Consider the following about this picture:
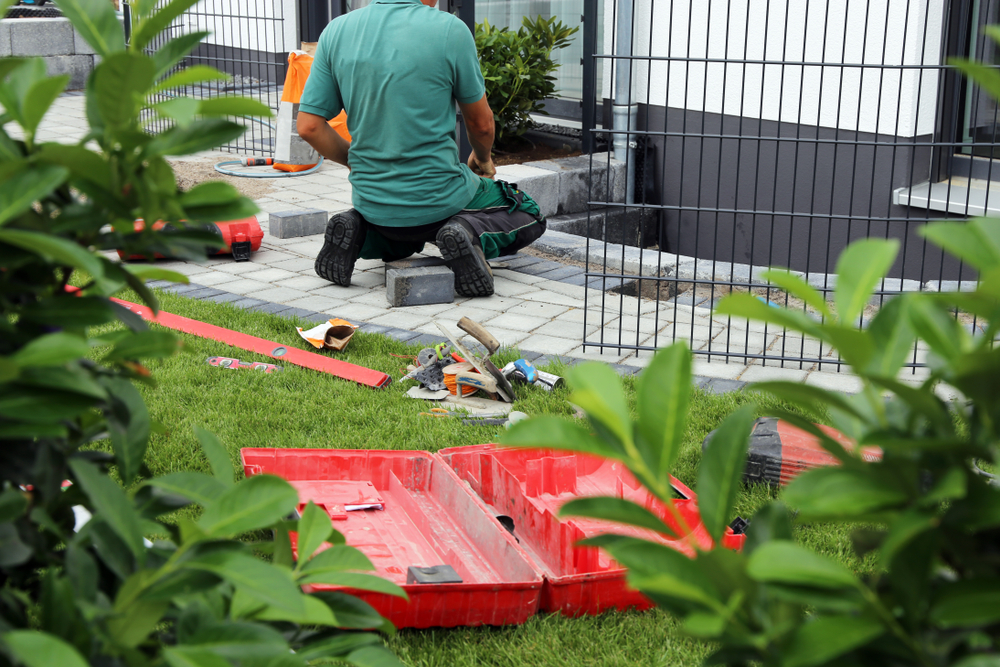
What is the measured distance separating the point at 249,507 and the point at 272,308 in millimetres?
4338

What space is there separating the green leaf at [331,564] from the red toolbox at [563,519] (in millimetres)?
1441

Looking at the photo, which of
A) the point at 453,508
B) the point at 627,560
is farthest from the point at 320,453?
the point at 627,560

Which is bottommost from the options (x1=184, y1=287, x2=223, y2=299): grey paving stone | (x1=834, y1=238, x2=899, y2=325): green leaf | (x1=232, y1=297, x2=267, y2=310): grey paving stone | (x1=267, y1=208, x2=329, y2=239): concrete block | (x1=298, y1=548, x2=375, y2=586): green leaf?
(x1=232, y1=297, x2=267, y2=310): grey paving stone

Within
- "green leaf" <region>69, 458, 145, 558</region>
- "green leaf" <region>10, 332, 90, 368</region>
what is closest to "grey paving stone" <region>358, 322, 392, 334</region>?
"green leaf" <region>69, 458, 145, 558</region>

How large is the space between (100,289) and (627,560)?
545mm

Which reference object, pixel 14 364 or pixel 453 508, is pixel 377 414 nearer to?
pixel 453 508

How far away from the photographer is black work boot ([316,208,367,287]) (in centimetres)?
526

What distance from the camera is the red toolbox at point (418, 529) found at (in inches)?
89.8

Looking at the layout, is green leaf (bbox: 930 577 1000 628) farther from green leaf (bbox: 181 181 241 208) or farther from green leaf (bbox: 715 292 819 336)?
green leaf (bbox: 181 181 241 208)

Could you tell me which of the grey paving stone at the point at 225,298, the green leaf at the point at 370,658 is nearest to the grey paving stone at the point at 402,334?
the grey paving stone at the point at 225,298

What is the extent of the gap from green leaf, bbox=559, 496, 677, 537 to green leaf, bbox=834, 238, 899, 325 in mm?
206

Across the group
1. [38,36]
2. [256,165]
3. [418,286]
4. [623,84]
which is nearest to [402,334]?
[418,286]

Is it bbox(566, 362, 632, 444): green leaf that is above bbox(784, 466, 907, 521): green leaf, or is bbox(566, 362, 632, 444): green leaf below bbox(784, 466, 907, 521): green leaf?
above

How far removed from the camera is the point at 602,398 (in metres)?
0.68
